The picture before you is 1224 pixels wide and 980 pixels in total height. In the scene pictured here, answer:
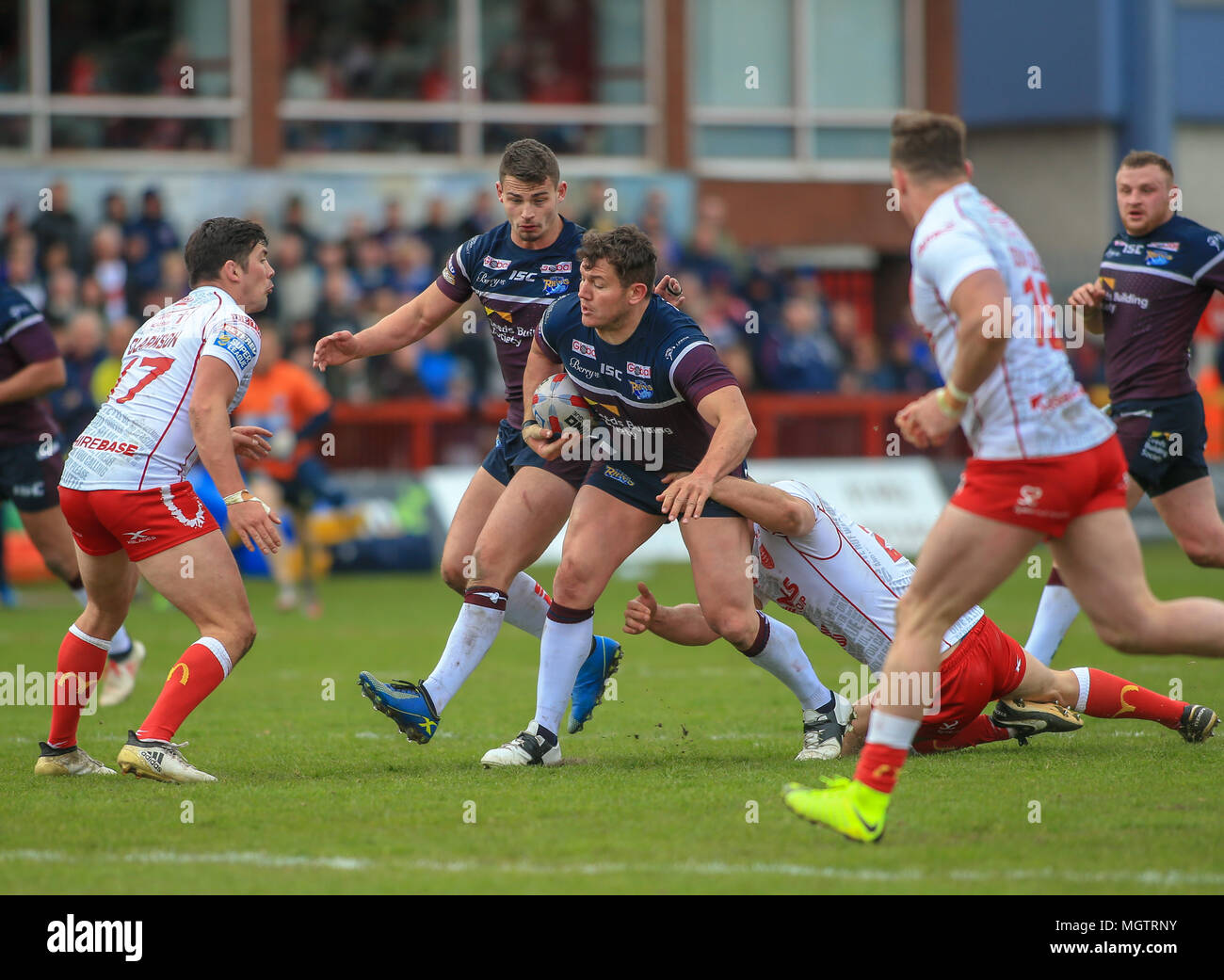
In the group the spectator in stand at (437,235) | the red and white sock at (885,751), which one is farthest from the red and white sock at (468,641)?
the spectator in stand at (437,235)

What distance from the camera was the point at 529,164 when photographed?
752 cm

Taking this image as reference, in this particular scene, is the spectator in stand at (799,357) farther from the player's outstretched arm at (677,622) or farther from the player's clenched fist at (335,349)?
the player's outstretched arm at (677,622)

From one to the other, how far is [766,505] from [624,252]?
1.26 m

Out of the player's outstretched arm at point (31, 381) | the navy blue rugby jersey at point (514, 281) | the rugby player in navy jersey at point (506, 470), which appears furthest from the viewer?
the player's outstretched arm at point (31, 381)

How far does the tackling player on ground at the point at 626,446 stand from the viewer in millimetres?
6898

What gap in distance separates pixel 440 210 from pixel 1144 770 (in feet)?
52.6

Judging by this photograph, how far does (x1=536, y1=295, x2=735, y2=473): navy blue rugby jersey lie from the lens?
6871 millimetres

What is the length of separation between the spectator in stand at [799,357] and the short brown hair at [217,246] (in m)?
13.6

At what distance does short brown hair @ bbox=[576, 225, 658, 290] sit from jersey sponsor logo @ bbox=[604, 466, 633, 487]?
0.87 m

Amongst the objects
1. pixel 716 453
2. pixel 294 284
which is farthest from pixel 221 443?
pixel 294 284
